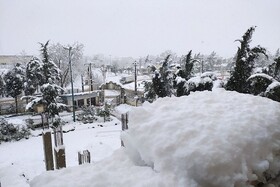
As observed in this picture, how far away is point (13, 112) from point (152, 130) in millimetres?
25398

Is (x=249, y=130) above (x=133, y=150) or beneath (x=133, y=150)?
above

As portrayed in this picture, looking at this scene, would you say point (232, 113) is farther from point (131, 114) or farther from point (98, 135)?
point (98, 135)

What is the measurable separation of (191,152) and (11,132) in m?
16.4

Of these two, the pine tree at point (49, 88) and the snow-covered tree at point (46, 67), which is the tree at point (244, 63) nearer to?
the pine tree at point (49, 88)

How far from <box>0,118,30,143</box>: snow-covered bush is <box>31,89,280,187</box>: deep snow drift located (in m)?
15.1

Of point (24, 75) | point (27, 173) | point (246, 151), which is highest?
point (246, 151)

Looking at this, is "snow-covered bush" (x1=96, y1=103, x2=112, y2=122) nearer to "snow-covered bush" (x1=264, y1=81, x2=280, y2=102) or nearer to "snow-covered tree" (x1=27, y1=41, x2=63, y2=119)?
"snow-covered tree" (x1=27, y1=41, x2=63, y2=119)

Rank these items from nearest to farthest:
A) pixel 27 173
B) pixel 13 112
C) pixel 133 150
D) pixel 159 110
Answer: pixel 133 150 → pixel 159 110 → pixel 27 173 → pixel 13 112

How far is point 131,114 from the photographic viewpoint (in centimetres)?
276

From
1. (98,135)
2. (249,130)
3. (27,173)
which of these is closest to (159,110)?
(249,130)

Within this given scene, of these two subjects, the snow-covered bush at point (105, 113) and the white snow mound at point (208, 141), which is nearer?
the white snow mound at point (208, 141)

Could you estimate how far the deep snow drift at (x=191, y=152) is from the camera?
2.01m

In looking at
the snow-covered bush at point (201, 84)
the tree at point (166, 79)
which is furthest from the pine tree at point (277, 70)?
the tree at point (166, 79)

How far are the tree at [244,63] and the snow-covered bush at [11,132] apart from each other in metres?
12.6
